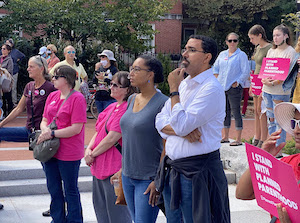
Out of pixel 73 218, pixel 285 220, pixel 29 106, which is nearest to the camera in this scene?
pixel 285 220

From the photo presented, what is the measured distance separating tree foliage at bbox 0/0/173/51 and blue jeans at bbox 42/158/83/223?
11.8m

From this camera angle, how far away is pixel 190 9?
2508cm

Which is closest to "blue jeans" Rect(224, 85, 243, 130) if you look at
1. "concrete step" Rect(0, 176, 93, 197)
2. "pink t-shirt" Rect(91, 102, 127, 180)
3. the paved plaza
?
the paved plaza

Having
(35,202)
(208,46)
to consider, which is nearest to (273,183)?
(208,46)

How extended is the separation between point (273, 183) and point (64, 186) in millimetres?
3443

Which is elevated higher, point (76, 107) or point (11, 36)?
point (76, 107)

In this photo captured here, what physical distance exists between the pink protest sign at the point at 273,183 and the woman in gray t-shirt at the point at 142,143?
59.7 inches

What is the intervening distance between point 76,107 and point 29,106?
1.04 meters

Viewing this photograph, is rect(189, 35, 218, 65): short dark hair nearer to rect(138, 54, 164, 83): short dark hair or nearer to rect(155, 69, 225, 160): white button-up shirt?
rect(155, 69, 225, 160): white button-up shirt

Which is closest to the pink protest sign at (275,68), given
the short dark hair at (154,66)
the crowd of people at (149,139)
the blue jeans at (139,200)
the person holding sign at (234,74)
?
the person holding sign at (234,74)

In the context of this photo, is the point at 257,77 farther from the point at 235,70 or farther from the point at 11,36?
the point at 11,36

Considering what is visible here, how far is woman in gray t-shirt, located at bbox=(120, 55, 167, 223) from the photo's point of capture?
14.3ft

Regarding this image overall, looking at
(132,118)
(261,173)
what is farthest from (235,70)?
(261,173)

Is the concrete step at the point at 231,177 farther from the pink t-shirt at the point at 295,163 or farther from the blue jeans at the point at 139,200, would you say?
the pink t-shirt at the point at 295,163
